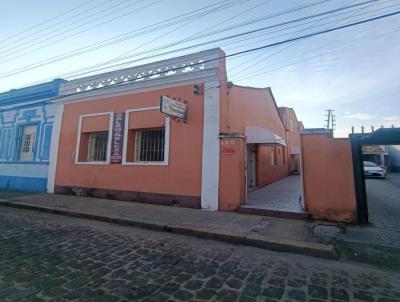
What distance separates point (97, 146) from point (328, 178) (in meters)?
9.33

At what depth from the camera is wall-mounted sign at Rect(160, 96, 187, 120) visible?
708cm

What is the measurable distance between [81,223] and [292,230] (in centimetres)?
550

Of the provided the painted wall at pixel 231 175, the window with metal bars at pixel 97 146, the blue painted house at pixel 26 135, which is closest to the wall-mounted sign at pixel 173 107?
the painted wall at pixel 231 175

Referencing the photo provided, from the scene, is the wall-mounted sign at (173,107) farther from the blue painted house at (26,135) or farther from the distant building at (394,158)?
the distant building at (394,158)

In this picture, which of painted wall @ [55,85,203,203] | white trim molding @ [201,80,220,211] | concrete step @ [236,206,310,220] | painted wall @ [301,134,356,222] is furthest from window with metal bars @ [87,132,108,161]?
painted wall @ [301,134,356,222]

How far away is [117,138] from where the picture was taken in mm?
9219

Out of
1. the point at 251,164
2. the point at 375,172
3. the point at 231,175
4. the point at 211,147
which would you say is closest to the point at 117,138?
the point at 211,147

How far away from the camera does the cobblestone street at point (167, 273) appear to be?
2832 mm

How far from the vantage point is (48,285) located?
2986 mm

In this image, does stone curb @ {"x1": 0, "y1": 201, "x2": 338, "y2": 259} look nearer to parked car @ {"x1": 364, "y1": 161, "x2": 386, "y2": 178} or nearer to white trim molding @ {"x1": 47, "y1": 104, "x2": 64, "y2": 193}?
white trim molding @ {"x1": 47, "y1": 104, "x2": 64, "y2": 193}

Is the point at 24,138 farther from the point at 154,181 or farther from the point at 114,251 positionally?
the point at 114,251

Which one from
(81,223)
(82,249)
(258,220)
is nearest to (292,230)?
(258,220)

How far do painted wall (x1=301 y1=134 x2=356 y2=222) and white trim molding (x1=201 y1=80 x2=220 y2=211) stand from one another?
8.59ft

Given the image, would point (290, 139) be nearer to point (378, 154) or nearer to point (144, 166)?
point (378, 154)
